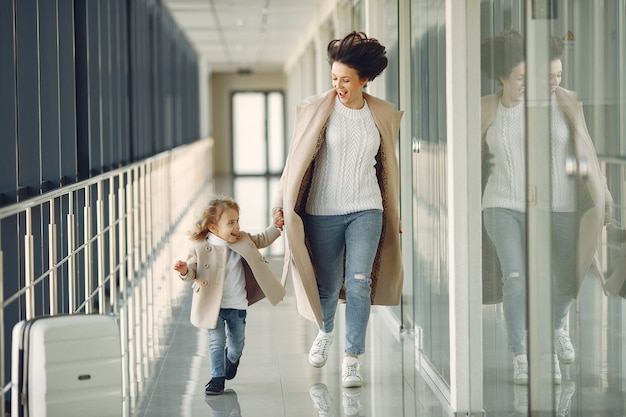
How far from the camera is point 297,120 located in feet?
16.6

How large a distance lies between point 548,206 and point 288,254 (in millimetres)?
1918

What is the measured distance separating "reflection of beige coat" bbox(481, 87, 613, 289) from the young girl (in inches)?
71.1

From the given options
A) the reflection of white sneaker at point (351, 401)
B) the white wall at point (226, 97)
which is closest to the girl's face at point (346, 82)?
the reflection of white sneaker at point (351, 401)

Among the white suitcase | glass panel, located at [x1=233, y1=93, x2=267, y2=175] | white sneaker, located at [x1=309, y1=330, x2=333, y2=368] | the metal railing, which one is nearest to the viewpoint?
the white suitcase

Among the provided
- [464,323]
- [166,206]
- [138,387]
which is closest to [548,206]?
[464,323]

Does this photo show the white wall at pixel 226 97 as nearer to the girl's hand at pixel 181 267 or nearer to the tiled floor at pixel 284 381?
the tiled floor at pixel 284 381

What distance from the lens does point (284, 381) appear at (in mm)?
5133

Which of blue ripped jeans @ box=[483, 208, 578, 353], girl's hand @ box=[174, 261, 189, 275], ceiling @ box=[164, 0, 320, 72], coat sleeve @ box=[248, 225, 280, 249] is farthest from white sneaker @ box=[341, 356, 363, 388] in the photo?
ceiling @ box=[164, 0, 320, 72]

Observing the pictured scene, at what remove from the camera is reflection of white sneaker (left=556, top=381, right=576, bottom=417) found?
3.41 m

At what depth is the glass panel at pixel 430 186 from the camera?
4.94m

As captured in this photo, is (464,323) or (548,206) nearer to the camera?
(548,206)

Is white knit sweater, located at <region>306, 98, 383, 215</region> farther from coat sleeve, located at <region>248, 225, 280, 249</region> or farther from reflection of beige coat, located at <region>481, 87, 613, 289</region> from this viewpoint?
reflection of beige coat, located at <region>481, 87, 613, 289</region>

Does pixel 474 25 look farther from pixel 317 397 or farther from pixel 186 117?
pixel 186 117

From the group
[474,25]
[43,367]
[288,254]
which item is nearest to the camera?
[43,367]
